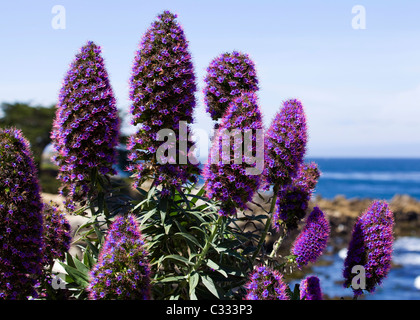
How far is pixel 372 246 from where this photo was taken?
5.08m

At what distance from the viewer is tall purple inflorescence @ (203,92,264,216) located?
4520 millimetres

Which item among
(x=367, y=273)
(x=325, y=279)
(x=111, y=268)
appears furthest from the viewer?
(x=325, y=279)

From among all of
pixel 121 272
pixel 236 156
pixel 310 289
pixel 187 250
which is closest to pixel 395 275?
pixel 310 289

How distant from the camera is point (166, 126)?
512 centimetres

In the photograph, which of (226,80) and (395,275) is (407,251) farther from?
(226,80)

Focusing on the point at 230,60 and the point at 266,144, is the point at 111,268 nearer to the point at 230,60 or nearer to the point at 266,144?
the point at 266,144

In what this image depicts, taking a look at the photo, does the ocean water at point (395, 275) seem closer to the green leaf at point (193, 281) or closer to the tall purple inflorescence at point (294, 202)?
the tall purple inflorescence at point (294, 202)

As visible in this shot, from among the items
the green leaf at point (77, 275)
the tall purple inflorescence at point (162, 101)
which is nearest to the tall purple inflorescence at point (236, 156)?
the tall purple inflorescence at point (162, 101)

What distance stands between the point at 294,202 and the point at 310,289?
3.46 ft

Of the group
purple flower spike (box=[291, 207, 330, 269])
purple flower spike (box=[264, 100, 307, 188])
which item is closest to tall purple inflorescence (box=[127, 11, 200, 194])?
purple flower spike (box=[264, 100, 307, 188])

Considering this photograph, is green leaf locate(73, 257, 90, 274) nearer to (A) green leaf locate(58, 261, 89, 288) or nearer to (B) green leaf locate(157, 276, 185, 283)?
(A) green leaf locate(58, 261, 89, 288)

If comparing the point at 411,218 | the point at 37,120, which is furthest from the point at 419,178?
the point at 37,120

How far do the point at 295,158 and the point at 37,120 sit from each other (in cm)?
5314

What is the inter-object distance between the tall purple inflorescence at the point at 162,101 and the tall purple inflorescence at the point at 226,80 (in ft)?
1.58
